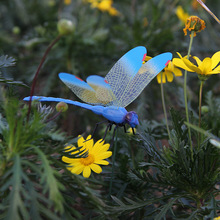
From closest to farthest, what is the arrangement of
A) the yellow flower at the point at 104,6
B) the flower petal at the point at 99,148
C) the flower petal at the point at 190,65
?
the flower petal at the point at 190,65 → the flower petal at the point at 99,148 → the yellow flower at the point at 104,6

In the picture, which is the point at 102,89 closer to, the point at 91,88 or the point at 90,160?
the point at 91,88

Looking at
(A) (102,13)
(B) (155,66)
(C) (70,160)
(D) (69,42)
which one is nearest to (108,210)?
(C) (70,160)

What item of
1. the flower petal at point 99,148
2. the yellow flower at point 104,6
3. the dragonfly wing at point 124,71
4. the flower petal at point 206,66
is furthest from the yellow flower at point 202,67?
the yellow flower at point 104,6

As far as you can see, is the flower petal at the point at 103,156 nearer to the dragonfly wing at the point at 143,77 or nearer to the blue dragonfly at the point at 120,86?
the blue dragonfly at the point at 120,86

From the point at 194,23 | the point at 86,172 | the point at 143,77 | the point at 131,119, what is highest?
the point at 194,23

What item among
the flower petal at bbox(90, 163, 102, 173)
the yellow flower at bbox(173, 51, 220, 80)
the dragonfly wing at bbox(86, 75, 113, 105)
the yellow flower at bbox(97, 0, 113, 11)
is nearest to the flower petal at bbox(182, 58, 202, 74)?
the yellow flower at bbox(173, 51, 220, 80)

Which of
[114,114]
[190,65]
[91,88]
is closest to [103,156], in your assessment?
[114,114]

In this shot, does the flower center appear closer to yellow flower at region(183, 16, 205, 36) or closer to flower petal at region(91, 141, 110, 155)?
flower petal at region(91, 141, 110, 155)

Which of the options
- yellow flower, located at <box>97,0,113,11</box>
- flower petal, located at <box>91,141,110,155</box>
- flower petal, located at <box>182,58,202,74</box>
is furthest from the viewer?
yellow flower, located at <box>97,0,113,11</box>
